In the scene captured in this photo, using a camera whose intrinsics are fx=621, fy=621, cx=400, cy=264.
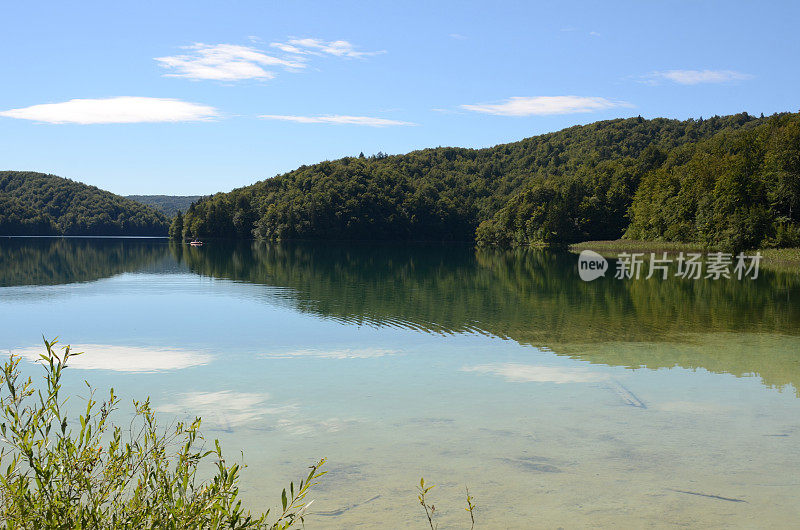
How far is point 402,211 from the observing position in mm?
172500

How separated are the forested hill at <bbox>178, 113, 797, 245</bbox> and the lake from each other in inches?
4465


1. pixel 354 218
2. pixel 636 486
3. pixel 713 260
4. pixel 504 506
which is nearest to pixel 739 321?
pixel 636 486

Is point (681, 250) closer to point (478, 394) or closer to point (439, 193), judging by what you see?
point (478, 394)

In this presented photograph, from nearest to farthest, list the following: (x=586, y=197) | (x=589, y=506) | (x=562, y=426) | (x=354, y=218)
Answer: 1. (x=589, y=506)
2. (x=562, y=426)
3. (x=586, y=197)
4. (x=354, y=218)

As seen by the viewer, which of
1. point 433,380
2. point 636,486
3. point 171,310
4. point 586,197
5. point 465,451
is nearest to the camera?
point 636,486

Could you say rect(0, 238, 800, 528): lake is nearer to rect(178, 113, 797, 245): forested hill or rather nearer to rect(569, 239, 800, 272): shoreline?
rect(569, 239, 800, 272): shoreline

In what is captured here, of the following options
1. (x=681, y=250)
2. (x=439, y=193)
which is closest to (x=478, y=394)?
(x=681, y=250)

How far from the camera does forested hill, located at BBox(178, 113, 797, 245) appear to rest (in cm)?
14400

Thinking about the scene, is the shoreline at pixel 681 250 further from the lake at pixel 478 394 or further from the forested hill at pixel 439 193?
the lake at pixel 478 394

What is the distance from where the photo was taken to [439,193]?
187 meters

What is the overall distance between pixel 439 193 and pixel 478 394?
6850 inches

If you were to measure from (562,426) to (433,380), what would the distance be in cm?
436

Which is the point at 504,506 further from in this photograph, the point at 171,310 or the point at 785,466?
the point at 171,310

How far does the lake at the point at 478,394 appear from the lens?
9.12m
